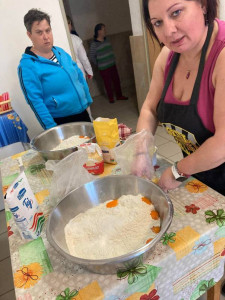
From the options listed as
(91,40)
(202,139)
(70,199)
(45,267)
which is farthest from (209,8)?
(91,40)

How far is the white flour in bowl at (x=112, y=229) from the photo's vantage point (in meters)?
0.69

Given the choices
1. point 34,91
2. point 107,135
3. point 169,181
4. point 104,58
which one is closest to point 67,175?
point 107,135

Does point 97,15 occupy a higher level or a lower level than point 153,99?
higher

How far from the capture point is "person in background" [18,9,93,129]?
5.63 feet

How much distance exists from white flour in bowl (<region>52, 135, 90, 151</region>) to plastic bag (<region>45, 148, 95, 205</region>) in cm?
38

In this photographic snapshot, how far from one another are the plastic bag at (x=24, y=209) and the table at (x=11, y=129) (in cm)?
143

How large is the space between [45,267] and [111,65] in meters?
4.32

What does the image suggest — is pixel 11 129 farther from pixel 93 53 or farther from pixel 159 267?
pixel 93 53

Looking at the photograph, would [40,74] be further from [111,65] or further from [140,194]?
[111,65]

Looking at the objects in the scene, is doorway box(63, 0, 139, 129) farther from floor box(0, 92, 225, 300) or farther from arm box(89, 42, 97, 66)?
arm box(89, 42, 97, 66)

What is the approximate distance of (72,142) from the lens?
1.36m

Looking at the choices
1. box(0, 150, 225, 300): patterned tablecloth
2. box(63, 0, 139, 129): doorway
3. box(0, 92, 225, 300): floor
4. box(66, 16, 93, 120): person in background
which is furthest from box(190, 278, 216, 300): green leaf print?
box(63, 0, 139, 129): doorway

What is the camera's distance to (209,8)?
77cm

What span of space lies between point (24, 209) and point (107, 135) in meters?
0.50
